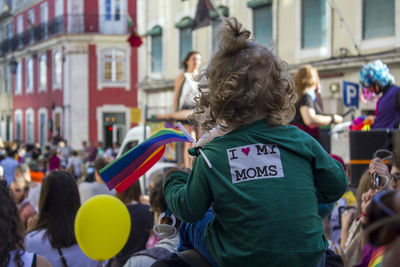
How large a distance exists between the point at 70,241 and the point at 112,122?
2963 cm

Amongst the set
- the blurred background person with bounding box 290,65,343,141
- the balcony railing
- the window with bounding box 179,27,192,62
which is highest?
the balcony railing

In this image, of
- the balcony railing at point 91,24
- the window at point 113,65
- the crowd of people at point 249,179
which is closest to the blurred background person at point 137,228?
the crowd of people at point 249,179

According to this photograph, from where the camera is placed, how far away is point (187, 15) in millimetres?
22344

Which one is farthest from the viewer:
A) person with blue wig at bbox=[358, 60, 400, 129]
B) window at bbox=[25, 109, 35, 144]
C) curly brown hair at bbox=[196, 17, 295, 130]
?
window at bbox=[25, 109, 35, 144]

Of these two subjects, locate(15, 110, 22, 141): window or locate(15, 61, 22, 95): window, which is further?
locate(15, 110, 22, 141): window

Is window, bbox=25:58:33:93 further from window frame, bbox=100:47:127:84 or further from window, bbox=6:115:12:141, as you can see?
window frame, bbox=100:47:127:84

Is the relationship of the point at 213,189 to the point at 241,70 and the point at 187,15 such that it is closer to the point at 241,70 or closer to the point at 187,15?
the point at 241,70

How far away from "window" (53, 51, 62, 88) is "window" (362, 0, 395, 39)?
2334 centimetres

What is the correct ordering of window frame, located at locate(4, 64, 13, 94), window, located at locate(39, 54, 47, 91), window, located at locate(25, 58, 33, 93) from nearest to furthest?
window, located at locate(39, 54, 47, 91)
window, located at locate(25, 58, 33, 93)
window frame, located at locate(4, 64, 13, 94)

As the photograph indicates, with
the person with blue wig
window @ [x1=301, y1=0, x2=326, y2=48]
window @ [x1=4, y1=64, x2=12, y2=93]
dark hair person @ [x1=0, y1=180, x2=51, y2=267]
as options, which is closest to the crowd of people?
dark hair person @ [x1=0, y1=180, x2=51, y2=267]

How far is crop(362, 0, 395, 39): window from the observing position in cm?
1413

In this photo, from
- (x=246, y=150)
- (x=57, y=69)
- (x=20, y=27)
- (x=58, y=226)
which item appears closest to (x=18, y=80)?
(x=20, y=27)

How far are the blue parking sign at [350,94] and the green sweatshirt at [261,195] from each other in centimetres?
996

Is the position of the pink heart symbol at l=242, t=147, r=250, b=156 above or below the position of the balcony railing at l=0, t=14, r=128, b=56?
below
